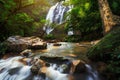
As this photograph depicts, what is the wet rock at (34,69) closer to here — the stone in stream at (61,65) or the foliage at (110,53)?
the stone in stream at (61,65)

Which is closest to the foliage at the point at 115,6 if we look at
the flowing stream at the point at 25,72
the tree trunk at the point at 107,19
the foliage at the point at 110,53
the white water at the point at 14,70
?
the tree trunk at the point at 107,19

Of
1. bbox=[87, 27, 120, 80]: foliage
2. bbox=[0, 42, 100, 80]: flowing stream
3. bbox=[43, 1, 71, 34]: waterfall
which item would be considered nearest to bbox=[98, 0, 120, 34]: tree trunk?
bbox=[87, 27, 120, 80]: foliage

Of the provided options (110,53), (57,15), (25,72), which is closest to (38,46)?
(25,72)

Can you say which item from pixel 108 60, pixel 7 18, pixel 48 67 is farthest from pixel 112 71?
pixel 7 18

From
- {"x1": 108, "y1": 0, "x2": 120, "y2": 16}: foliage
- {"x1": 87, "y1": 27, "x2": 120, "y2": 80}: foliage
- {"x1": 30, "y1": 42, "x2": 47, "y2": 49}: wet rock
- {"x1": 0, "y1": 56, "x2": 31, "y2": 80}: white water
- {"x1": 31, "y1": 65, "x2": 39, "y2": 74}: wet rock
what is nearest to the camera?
{"x1": 87, "y1": 27, "x2": 120, "y2": 80}: foliage

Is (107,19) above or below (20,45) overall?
above

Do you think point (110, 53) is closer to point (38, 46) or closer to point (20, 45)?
point (38, 46)

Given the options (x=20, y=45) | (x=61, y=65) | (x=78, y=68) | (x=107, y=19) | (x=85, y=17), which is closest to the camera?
(x=78, y=68)

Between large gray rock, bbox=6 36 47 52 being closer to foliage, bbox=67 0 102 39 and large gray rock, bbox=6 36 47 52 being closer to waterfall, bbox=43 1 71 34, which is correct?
foliage, bbox=67 0 102 39

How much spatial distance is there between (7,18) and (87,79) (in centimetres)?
749

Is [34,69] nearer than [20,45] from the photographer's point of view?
Yes

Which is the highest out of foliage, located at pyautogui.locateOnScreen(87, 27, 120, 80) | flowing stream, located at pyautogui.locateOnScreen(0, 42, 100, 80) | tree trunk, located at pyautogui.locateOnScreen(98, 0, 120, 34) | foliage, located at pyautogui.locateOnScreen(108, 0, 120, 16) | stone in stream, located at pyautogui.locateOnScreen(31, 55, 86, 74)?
foliage, located at pyautogui.locateOnScreen(108, 0, 120, 16)

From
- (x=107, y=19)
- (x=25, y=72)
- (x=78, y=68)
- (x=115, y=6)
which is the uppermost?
(x=115, y=6)

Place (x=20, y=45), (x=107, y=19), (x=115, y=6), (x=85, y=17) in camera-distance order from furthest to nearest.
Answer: (x=85, y=17)
(x=115, y=6)
(x=107, y=19)
(x=20, y=45)
